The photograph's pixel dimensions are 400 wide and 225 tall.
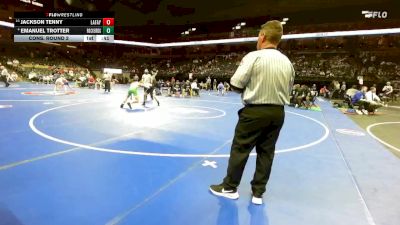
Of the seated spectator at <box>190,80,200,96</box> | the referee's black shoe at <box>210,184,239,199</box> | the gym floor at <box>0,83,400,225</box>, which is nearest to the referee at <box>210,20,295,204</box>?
the referee's black shoe at <box>210,184,239,199</box>

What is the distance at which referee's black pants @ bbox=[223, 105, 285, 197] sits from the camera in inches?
142

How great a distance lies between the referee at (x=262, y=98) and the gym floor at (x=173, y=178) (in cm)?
52

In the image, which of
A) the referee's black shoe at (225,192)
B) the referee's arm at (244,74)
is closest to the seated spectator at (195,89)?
the referee's black shoe at (225,192)

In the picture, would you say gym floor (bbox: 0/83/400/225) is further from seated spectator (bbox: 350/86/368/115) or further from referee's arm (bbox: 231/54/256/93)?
seated spectator (bbox: 350/86/368/115)

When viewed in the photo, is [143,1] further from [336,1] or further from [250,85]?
[250,85]

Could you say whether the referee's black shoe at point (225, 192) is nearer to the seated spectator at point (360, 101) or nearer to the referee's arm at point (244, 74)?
the referee's arm at point (244, 74)

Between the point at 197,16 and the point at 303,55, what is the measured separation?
60.1ft

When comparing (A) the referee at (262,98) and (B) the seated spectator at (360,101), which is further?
(B) the seated spectator at (360,101)
